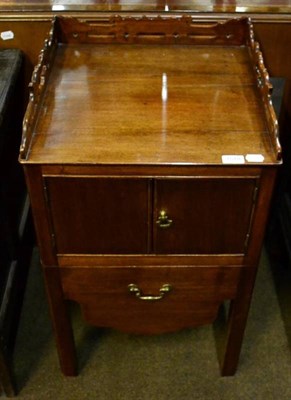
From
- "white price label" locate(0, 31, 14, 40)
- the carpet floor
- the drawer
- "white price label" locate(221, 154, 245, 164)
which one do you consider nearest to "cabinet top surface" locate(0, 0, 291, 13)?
"white price label" locate(0, 31, 14, 40)

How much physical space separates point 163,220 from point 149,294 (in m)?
0.23

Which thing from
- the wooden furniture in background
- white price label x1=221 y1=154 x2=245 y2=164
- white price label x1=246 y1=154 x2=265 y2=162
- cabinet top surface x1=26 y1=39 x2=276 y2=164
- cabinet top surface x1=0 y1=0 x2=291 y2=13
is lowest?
the wooden furniture in background

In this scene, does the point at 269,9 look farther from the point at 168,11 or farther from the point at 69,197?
the point at 69,197

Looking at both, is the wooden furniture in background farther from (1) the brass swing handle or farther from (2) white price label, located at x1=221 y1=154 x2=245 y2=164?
(2) white price label, located at x1=221 y1=154 x2=245 y2=164

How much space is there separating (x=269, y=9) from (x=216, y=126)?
0.45 meters

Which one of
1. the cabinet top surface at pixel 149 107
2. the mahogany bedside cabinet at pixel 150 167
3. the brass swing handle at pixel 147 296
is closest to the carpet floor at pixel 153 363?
the mahogany bedside cabinet at pixel 150 167

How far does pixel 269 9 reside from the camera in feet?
3.98

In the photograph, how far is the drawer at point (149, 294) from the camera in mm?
1037

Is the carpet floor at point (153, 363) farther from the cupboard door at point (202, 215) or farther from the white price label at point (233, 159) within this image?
the white price label at point (233, 159)

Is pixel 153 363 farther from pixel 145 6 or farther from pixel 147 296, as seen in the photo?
pixel 145 6

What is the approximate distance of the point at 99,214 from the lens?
934 mm

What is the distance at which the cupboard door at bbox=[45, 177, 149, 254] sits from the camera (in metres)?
0.88

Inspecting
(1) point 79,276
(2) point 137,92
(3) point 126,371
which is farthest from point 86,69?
(3) point 126,371

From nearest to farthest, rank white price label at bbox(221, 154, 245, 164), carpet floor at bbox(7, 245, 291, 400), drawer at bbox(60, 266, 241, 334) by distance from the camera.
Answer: white price label at bbox(221, 154, 245, 164) → drawer at bbox(60, 266, 241, 334) → carpet floor at bbox(7, 245, 291, 400)
